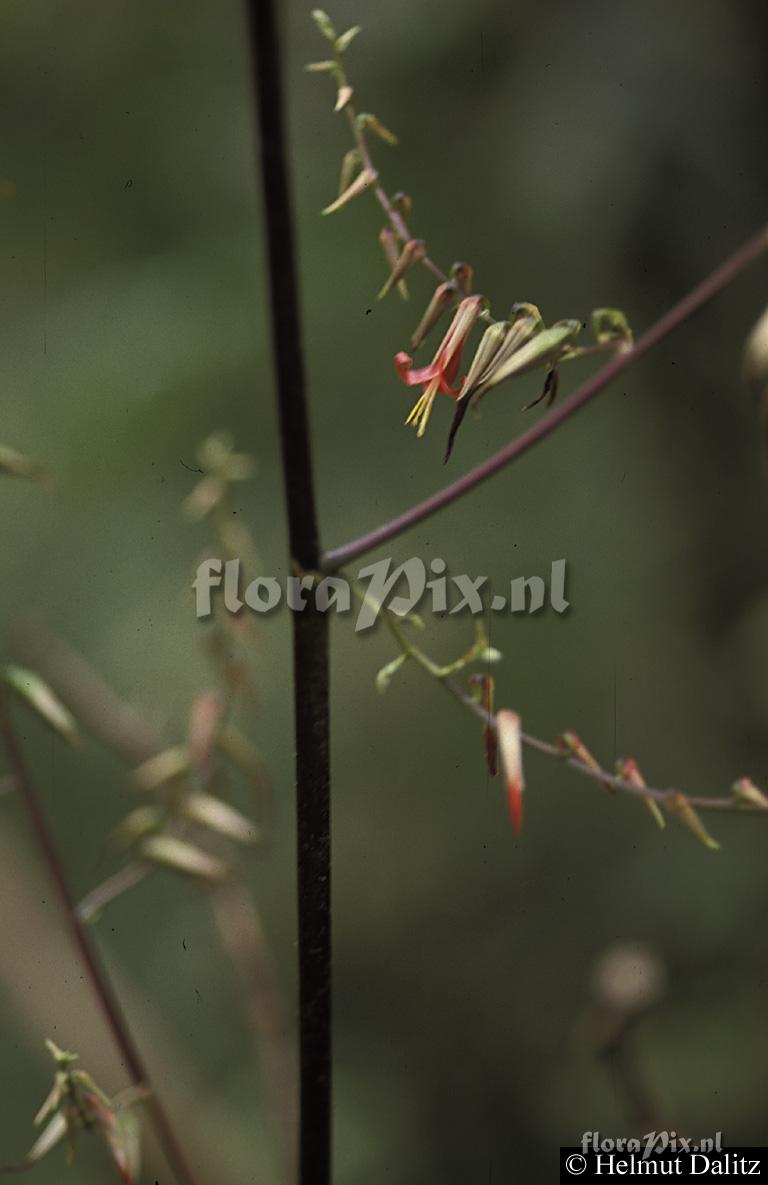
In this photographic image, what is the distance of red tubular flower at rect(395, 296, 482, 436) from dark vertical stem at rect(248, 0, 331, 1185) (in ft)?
0.18

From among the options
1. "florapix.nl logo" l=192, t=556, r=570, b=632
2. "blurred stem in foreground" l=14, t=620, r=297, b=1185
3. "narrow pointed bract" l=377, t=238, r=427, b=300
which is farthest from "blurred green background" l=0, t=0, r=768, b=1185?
"narrow pointed bract" l=377, t=238, r=427, b=300

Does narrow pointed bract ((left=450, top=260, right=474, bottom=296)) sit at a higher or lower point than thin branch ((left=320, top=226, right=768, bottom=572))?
higher

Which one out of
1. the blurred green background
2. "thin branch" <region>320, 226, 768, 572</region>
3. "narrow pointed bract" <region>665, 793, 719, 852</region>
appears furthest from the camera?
the blurred green background

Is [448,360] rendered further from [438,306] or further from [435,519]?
[435,519]

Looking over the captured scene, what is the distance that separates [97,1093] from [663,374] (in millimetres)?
1090

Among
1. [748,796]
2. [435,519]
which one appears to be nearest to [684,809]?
[748,796]

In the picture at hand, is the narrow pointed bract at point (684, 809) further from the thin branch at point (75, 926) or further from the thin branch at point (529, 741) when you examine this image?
the thin branch at point (75, 926)

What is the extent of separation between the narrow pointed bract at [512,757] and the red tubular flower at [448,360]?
10 cm

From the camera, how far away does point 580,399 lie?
308mm

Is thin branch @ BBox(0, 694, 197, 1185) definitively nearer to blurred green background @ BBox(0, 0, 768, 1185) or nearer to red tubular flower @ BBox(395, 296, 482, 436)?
red tubular flower @ BBox(395, 296, 482, 436)

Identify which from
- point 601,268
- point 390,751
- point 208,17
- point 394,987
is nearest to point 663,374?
point 601,268

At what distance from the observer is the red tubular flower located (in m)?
0.37

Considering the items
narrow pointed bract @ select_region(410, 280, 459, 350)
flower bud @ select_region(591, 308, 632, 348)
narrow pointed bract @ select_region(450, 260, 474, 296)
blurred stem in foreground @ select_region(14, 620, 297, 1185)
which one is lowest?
blurred stem in foreground @ select_region(14, 620, 297, 1185)

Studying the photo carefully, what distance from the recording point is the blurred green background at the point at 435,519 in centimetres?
119
